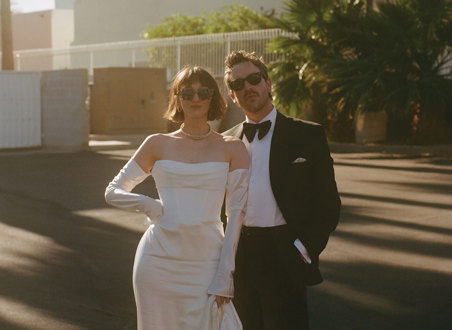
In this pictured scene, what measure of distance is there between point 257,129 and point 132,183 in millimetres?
615

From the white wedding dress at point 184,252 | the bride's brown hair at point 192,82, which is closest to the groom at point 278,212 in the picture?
the bride's brown hair at point 192,82

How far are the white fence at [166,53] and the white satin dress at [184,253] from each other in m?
19.4

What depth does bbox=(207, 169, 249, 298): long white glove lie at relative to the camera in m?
3.28

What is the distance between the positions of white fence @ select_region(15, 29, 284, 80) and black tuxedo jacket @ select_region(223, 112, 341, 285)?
19.0 metres

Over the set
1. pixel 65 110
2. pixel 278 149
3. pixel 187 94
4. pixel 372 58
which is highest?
pixel 372 58

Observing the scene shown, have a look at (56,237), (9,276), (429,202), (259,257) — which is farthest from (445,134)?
(259,257)

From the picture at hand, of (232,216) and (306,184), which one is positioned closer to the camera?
(232,216)

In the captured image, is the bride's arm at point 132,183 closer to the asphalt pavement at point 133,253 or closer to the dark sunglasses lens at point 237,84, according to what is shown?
the dark sunglasses lens at point 237,84

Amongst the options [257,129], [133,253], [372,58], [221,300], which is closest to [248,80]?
[257,129]

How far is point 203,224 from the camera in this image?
3332 millimetres

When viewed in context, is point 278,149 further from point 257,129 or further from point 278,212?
point 278,212

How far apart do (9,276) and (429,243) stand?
3931mm

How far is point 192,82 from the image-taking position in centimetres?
340

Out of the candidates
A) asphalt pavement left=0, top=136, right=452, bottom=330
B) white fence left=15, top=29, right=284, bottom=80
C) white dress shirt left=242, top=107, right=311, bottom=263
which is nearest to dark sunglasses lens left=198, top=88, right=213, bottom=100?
white dress shirt left=242, top=107, right=311, bottom=263
